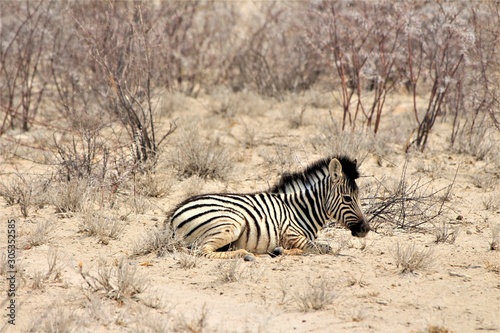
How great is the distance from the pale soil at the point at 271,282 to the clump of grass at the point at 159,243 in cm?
8

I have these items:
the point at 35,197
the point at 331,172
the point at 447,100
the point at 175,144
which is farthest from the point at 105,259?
the point at 447,100

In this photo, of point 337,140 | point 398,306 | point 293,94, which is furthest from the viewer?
point 293,94

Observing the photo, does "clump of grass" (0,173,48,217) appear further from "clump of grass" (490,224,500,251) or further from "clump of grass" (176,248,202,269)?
"clump of grass" (490,224,500,251)

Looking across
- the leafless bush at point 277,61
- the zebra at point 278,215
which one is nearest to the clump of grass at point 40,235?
the zebra at point 278,215

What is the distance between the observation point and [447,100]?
42.7ft

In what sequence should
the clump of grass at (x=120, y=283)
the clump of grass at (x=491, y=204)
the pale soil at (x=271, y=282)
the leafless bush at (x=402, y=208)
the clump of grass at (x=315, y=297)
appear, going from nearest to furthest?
the pale soil at (x=271, y=282) < the clump of grass at (x=315, y=297) < the clump of grass at (x=120, y=283) < the leafless bush at (x=402, y=208) < the clump of grass at (x=491, y=204)

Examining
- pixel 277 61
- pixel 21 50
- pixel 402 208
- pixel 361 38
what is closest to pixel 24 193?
pixel 402 208

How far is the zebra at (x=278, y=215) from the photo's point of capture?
704 centimetres

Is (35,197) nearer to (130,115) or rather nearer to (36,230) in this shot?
(36,230)

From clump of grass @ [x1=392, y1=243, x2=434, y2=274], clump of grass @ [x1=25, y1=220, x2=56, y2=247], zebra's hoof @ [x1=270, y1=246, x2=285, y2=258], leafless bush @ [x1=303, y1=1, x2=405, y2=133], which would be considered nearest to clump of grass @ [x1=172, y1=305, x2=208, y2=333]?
zebra's hoof @ [x1=270, y1=246, x2=285, y2=258]

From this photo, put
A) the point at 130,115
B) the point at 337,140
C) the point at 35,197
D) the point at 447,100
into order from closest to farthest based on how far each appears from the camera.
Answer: the point at 35,197 → the point at 130,115 → the point at 337,140 → the point at 447,100

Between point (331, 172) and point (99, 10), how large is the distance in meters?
5.73

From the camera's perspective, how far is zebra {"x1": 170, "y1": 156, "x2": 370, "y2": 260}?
704 centimetres

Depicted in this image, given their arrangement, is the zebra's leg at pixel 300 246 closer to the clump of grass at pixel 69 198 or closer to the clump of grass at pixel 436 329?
the clump of grass at pixel 436 329
